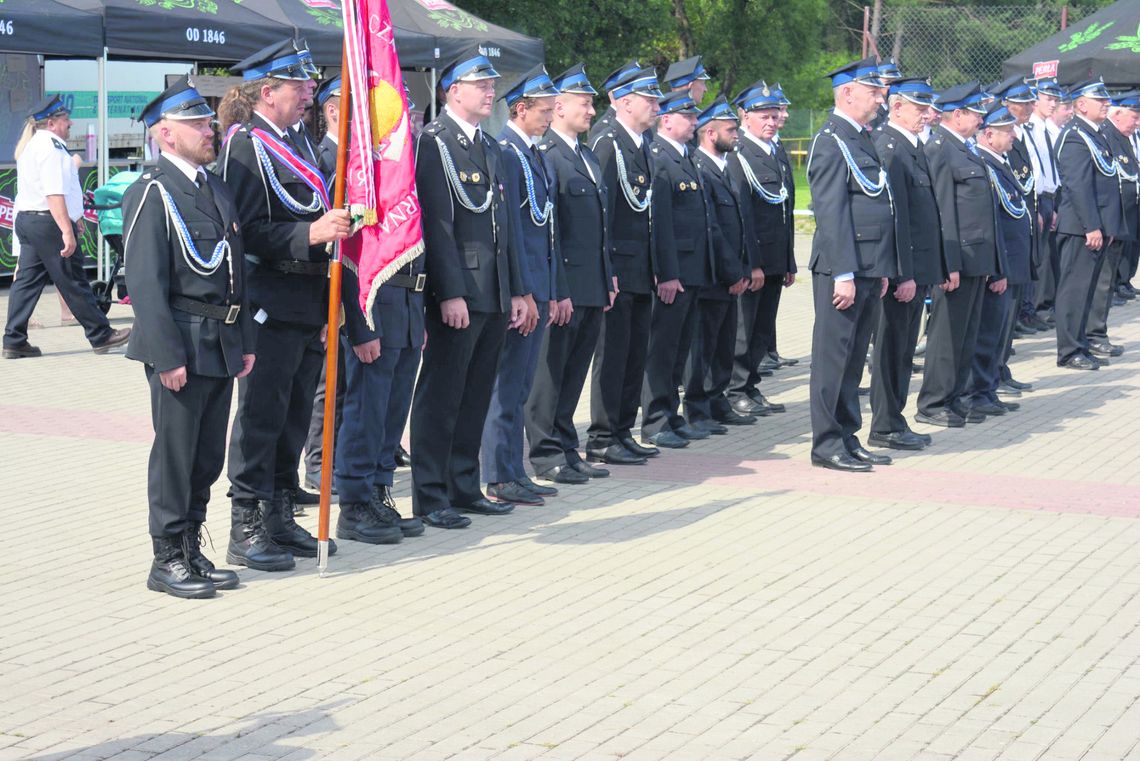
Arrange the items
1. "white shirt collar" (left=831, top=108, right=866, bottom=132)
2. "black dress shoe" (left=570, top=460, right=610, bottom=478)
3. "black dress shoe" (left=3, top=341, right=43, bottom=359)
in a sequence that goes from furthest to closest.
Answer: "black dress shoe" (left=3, top=341, right=43, bottom=359)
"white shirt collar" (left=831, top=108, right=866, bottom=132)
"black dress shoe" (left=570, top=460, right=610, bottom=478)

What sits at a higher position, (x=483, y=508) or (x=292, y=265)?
(x=292, y=265)

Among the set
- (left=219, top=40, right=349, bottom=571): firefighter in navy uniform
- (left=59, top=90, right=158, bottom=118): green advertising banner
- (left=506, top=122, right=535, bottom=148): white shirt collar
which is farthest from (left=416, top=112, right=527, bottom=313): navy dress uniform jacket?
(left=59, top=90, right=158, bottom=118): green advertising banner

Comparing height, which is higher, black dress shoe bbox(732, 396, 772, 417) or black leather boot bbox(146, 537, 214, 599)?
black dress shoe bbox(732, 396, 772, 417)

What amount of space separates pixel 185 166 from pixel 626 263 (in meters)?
3.41

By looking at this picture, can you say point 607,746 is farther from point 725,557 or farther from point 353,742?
point 725,557

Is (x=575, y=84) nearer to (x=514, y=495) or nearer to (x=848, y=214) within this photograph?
(x=848, y=214)

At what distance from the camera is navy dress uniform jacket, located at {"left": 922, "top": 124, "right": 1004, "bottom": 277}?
Result: 10.6m

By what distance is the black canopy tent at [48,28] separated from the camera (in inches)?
623

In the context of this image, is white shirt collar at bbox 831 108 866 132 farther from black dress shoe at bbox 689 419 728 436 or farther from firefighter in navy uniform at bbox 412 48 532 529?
firefighter in navy uniform at bbox 412 48 532 529

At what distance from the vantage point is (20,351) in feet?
43.3

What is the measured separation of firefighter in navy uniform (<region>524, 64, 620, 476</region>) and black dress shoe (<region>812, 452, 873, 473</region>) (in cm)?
145

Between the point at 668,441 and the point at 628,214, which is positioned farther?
the point at 668,441

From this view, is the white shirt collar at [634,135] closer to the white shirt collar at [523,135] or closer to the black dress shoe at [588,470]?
the white shirt collar at [523,135]

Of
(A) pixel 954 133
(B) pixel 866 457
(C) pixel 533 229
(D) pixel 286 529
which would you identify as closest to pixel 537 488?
(C) pixel 533 229
